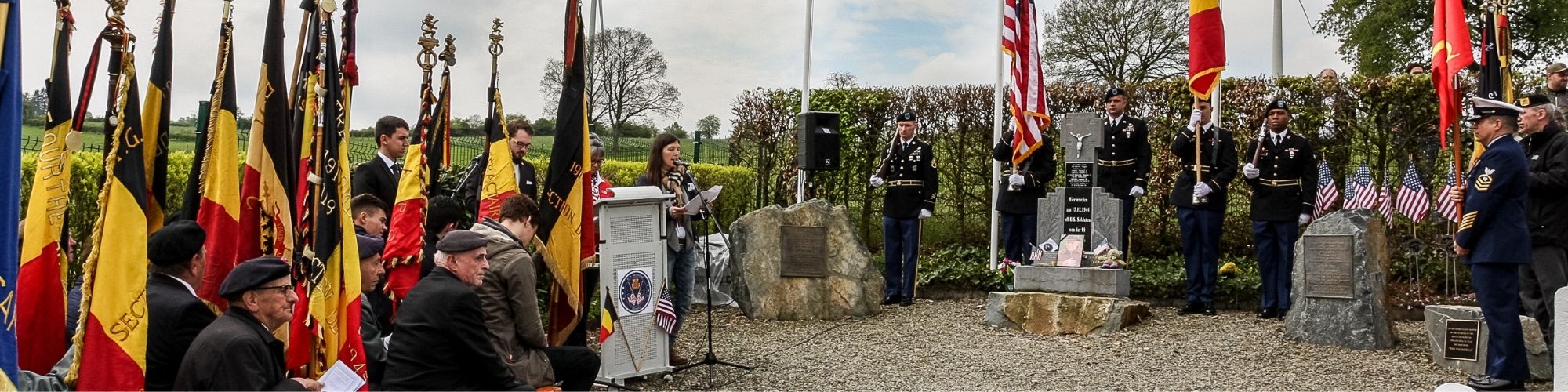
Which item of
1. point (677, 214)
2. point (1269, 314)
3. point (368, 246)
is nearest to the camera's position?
point (368, 246)

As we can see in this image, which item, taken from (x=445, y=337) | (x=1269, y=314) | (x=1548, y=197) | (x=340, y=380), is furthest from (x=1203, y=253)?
(x=340, y=380)

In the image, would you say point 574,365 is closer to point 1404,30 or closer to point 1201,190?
point 1201,190

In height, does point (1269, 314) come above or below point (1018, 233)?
below

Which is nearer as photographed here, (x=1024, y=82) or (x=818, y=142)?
(x=1024, y=82)

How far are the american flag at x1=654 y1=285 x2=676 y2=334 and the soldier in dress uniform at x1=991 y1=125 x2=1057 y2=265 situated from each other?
16.2ft

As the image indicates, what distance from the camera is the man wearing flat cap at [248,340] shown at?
12.4 feet

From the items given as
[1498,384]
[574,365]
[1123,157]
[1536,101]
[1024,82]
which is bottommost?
[1498,384]

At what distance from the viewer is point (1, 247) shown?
325cm

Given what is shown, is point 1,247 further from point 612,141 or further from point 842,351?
point 612,141

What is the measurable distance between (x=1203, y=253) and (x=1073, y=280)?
55.5 inches

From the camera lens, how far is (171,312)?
4148 mm

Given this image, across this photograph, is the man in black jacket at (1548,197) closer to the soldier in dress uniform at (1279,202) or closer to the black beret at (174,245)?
the soldier in dress uniform at (1279,202)

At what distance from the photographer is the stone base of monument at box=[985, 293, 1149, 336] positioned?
9312 mm

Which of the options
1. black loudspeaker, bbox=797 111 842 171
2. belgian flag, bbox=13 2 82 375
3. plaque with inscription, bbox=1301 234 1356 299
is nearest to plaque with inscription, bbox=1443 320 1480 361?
plaque with inscription, bbox=1301 234 1356 299
